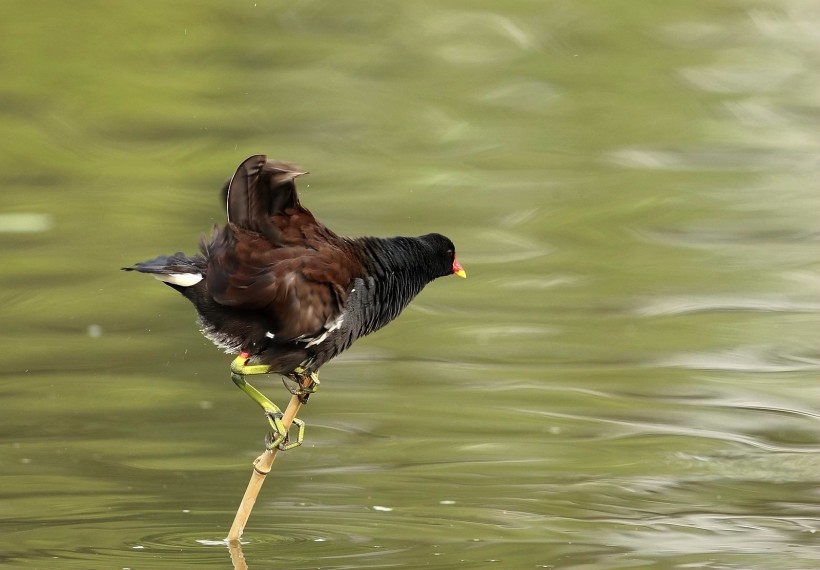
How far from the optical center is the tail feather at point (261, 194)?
546 cm

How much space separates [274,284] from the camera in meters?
5.64

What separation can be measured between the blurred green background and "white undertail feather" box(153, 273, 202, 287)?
1096 mm

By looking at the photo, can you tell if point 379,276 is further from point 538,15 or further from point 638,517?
point 538,15

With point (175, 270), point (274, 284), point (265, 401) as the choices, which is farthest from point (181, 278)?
point (265, 401)

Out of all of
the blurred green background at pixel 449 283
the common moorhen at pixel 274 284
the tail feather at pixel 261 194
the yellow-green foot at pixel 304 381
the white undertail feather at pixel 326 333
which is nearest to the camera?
the tail feather at pixel 261 194

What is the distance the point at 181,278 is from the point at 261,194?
41 cm

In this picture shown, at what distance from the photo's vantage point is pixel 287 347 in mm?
5758

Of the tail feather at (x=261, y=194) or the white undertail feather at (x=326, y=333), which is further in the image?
the white undertail feather at (x=326, y=333)

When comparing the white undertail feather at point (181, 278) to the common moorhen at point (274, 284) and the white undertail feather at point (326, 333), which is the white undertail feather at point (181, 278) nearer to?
the common moorhen at point (274, 284)

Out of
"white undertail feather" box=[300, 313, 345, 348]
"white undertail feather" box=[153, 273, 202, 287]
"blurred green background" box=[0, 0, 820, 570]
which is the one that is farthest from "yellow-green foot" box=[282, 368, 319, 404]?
"blurred green background" box=[0, 0, 820, 570]

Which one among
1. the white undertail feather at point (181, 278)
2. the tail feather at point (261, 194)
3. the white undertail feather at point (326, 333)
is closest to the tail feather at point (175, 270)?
the white undertail feather at point (181, 278)

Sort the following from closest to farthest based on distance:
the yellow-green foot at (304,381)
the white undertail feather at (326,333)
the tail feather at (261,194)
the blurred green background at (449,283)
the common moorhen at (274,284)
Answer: the tail feather at (261,194) → the common moorhen at (274,284) → the white undertail feather at (326,333) → the yellow-green foot at (304,381) → the blurred green background at (449,283)

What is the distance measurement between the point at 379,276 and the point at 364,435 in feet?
6.32

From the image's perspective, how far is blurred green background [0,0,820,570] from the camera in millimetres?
6734
